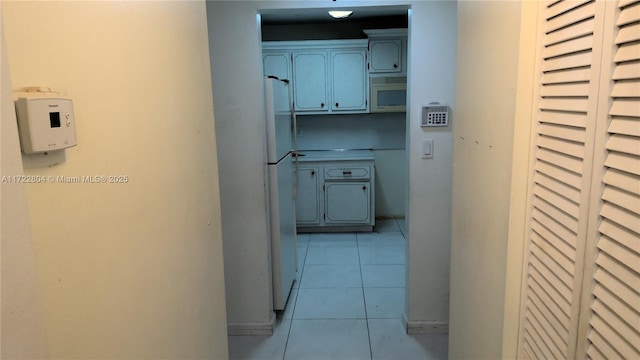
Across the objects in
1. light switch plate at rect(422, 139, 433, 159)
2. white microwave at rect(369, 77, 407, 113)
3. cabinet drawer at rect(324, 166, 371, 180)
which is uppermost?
white microwave at rect(369, 77, 407, 113)

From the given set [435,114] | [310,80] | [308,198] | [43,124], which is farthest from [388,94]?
[43,124]

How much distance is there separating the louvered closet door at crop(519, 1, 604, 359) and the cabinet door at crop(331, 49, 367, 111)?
373 cm

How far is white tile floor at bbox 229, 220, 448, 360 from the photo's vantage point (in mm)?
2594

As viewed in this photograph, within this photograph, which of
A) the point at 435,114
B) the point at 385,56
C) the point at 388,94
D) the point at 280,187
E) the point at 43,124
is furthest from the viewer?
the point at 388,94

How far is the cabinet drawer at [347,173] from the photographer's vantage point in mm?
4711

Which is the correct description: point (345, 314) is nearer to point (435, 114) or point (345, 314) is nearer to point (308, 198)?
point (435, 114)

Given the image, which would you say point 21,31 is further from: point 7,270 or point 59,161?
point 7,270

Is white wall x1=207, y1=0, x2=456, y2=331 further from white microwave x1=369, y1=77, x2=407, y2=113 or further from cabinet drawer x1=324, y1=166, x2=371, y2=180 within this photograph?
white microwave x1=369, y1=77, x2=407, y2=113

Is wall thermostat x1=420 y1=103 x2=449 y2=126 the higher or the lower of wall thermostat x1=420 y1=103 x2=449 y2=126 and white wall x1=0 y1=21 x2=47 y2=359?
the higher

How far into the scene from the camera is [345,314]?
302cm

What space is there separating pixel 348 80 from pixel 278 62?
2.63ft

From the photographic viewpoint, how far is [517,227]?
1.26m

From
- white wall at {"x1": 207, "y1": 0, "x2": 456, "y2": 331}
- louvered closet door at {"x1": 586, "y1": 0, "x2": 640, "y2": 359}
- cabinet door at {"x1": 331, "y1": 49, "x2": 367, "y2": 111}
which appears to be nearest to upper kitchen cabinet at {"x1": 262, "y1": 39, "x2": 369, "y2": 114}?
cabinet door at {"x1": 331, "y1": 49, "x2": 367, "y2": 111}

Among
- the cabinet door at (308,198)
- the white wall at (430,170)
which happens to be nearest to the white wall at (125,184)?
the white wall at (430,170)
